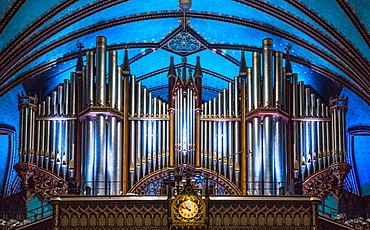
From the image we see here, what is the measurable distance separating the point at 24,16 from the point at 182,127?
6189 mm

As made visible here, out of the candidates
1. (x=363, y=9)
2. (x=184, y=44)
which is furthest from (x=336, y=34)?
(x=184, y=44)

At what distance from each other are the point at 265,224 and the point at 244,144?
4.78 metres

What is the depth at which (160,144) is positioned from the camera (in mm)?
30578

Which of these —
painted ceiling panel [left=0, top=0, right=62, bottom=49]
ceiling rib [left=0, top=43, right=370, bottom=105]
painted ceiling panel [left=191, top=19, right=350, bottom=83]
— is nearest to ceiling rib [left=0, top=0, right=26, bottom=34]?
painted ceiling panel [left=0, top=0, right=62, bottom=49]

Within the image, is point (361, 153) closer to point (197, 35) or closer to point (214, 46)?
point (214, 46)

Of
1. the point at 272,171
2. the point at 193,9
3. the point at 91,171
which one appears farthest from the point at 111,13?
the point at 272,171

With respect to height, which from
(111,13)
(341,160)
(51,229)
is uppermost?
(111,13)

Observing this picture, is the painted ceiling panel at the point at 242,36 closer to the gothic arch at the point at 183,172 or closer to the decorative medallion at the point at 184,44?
the decorative medallion at the point at 184,44

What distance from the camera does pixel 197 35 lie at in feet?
106

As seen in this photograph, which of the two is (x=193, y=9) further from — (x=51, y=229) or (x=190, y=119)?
(x=51, y=229)

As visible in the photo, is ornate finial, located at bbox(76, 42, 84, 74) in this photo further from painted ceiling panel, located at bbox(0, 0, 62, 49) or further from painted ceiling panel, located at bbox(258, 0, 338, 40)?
painted ceiling panel, located at bbox(258, 0, 338, 40)

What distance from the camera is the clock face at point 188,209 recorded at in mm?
25656

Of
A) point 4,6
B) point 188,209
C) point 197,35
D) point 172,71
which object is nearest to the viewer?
point 188,209

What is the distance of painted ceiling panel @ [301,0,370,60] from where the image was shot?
28.0 meters
